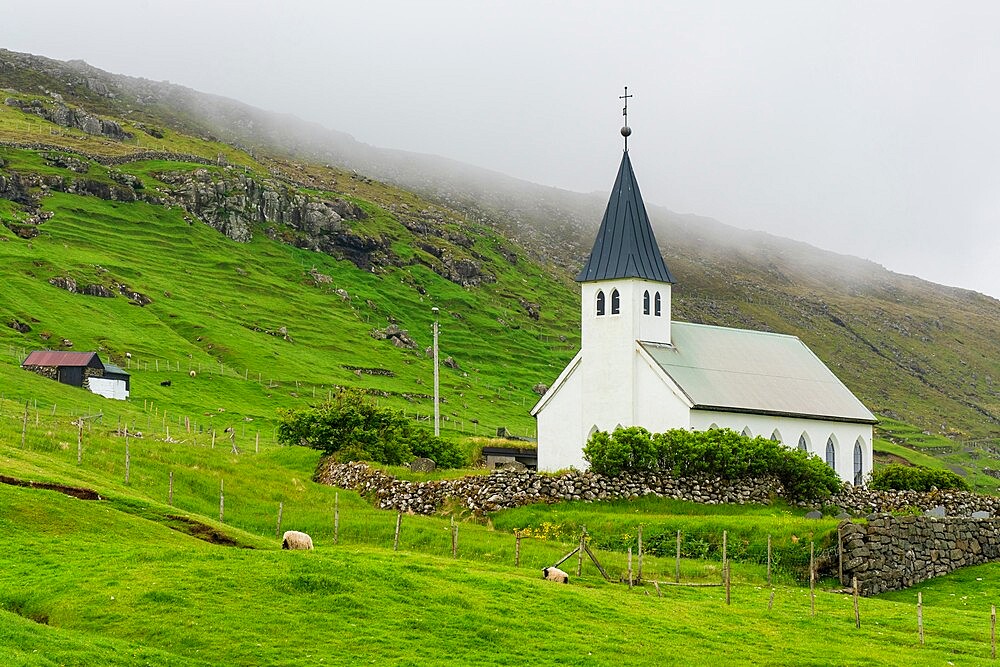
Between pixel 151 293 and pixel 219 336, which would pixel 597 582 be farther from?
pixel 151 293

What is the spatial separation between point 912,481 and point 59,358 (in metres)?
78.3

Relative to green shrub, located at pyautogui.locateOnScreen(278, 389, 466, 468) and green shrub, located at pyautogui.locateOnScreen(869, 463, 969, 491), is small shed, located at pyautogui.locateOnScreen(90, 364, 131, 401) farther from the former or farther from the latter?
green shrub, located at pyautogui.locateOnScreen(869, 463, 969, 491)

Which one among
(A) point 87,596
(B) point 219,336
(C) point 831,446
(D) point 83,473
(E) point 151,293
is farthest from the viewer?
(E) point 151,293

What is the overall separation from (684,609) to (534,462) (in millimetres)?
44001

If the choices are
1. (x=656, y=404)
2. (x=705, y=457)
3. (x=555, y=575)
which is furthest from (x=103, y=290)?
(x=555, y=575)

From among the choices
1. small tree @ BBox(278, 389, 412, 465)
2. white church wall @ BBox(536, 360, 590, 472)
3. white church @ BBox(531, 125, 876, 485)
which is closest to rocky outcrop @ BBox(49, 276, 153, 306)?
small tree @ BBox(278, 389, 412, 465)

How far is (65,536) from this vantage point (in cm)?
3550

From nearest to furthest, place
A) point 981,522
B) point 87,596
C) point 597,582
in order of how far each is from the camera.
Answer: point 87,596, point 597,582, point 981,522

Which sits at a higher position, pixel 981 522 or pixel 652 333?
pixel 652 333

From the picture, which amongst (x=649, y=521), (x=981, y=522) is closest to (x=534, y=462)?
(x=649, y=521)

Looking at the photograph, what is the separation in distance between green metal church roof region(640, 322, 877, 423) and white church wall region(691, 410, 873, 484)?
1.91 ft

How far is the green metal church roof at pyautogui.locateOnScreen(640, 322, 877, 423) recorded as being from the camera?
7269cm

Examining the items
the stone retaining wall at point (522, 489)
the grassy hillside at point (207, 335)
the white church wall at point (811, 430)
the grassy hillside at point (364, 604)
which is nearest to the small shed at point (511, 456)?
the white church wall at point (811, 430)

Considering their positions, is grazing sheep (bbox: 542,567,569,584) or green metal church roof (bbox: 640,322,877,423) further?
green metal church roof (bbox: 640,322,877,423)
